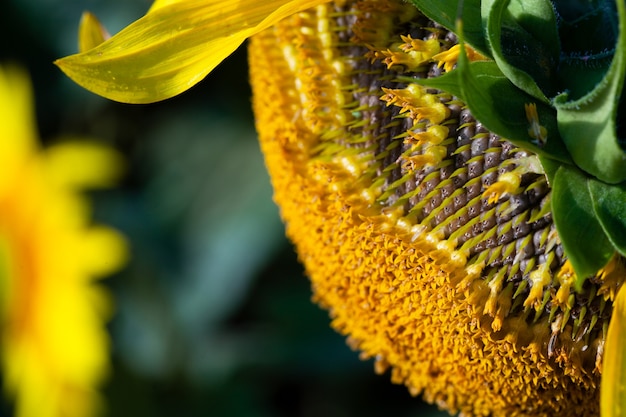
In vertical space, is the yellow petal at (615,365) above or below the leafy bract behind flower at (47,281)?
above

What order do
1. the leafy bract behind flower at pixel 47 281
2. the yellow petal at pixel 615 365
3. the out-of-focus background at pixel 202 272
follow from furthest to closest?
the out-of-focus background at pixel 202 272 → the leafy bract behind flower at pixel 47 281 → the yellow petal at pixel 615 365

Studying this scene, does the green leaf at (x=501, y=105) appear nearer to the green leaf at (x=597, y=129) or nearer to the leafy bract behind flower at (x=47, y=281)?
the green leaf at (x=597, y=129)

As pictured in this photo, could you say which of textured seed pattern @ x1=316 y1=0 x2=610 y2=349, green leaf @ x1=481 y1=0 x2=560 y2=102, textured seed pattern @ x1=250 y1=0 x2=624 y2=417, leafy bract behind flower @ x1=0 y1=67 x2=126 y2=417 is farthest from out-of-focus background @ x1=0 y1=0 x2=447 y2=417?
green leaf @ x1=481 y1=0 x2=560 y2=102

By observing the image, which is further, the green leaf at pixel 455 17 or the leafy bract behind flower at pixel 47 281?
the leafy bract behind flower at pixel 47 281

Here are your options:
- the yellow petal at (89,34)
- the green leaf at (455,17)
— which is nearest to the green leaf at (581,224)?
the green leaf at (455,17)

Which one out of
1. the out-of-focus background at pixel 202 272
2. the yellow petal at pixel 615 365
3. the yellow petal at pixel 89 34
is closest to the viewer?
the yellow petal at pixel 615 365

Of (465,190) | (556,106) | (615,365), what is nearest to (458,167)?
(465,190)

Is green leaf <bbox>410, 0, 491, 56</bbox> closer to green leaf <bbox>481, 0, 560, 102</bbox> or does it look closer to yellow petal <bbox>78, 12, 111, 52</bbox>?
green leaf <bbox>481, 0, 560, 102</bbox>
